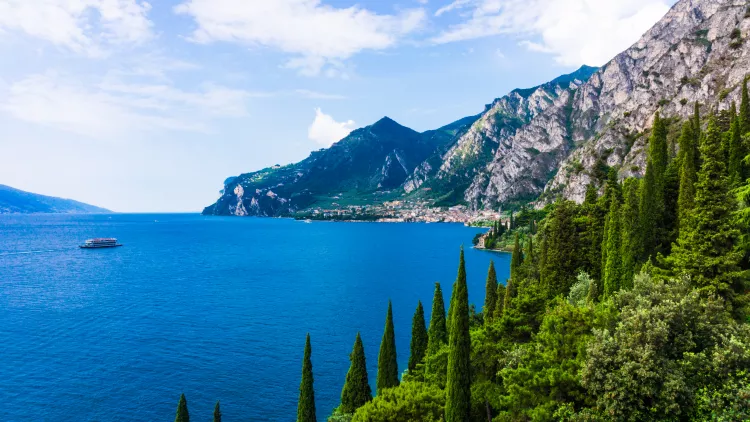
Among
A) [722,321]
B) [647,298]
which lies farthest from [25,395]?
[722,321]

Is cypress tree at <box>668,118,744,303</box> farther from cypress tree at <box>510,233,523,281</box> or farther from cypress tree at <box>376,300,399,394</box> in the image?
cypress tree at <box>510,233,523,281</box>

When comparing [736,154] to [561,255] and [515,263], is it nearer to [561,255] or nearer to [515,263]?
[561,255]

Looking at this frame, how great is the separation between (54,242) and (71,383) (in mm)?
181503

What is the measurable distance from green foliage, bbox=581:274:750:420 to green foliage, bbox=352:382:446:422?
9021mm

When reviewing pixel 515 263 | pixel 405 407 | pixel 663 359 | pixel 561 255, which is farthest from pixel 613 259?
pixel 515 263

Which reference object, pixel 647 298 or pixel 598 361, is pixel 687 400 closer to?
pixel 598 361

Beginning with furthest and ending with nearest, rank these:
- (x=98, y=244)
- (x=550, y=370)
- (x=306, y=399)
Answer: (x=98, y=244)
(x=306, y=399)
(x=550, y=370)

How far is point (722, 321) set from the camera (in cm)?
2117

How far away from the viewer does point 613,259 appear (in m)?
37.2

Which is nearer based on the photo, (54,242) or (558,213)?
(558,213)

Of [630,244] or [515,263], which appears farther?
[515,263]

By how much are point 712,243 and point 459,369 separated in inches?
Answer: 756

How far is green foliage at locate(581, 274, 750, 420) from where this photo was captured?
18141 mm

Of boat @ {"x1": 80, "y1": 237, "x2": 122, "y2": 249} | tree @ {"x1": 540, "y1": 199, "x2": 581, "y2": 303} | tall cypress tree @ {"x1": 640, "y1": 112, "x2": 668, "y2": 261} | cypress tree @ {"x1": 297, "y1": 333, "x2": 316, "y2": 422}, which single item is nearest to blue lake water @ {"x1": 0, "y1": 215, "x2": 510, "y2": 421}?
cypress tree @ {"x1": 297, "y1": 333, "x2": 316, "y2": 422}
